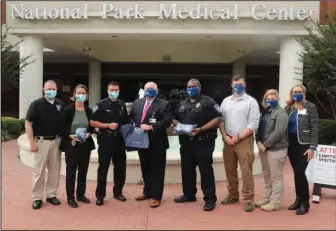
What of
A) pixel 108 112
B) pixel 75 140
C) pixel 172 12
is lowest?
pixel 75 140

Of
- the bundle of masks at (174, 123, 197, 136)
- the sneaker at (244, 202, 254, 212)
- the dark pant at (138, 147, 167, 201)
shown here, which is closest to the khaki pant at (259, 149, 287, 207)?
the sneaker at (244, 202, 254, 212)

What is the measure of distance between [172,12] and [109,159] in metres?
9.91

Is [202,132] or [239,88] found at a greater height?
[239,88]

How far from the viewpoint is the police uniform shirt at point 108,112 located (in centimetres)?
611

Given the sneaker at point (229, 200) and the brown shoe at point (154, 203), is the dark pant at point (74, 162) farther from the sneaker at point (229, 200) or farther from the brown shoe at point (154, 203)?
the sneaker at point (229, 200)

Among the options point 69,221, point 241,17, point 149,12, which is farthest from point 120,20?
point 69,221

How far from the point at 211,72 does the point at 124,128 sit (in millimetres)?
20321

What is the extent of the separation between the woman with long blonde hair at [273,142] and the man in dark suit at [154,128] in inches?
57.1

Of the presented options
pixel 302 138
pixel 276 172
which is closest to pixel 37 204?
pixel 276 172

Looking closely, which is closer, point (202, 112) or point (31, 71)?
point (202, 112)

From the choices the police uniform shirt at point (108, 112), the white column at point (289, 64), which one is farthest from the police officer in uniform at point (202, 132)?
the white column at point (289, 64)

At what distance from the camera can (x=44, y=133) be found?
19.6ft

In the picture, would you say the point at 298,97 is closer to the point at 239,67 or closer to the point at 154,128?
the point at 154,128

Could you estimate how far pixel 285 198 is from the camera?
6.77 m
